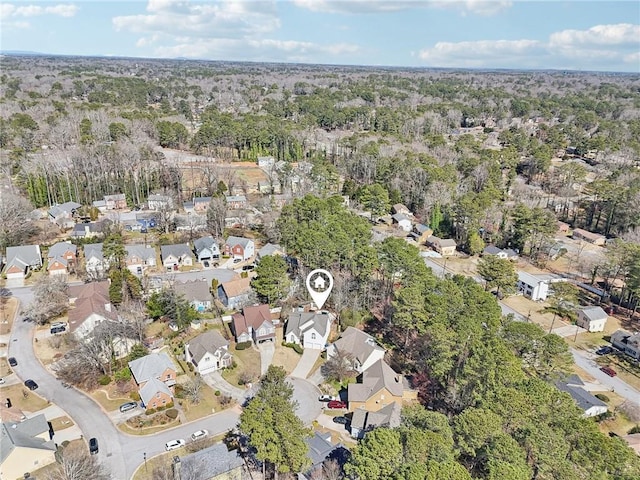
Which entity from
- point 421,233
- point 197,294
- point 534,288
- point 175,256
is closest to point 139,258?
point 175,256

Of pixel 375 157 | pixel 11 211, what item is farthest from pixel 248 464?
pixel 375 157

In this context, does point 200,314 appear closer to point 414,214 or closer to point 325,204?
point 325,204

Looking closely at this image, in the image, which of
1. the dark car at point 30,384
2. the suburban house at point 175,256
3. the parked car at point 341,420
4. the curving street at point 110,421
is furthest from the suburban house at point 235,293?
the dark car at point 30,384

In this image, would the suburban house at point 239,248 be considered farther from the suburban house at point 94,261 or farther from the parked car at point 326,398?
the parked car at point 326,398

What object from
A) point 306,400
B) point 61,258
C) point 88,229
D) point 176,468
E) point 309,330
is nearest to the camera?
point 176,468

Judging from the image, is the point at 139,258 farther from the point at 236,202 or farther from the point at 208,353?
the point at 236,202

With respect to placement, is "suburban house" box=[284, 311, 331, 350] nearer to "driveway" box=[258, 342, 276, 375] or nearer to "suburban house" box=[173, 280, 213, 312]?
"driveway" box=[258, 342, 276, 375]
